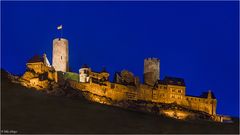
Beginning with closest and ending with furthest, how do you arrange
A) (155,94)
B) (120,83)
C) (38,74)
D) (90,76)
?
1. (38,74)
2. (90,76)
3. (120,83)
4. (155,94)

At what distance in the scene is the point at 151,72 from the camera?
338ft

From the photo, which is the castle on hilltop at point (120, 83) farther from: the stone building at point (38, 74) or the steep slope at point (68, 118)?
the steep slope at point (68, 118)

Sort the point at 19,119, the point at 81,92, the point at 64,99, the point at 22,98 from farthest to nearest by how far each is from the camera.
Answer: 1. the point at 81,92
2. the point at 64,99
3. the point at 22,98
4. the point at 19,119

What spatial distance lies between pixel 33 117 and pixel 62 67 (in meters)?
41.7

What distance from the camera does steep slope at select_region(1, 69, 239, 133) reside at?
5103 cm

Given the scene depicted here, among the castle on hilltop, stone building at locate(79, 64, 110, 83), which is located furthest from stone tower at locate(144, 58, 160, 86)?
stone building at locate(79, 64, 110, 83)

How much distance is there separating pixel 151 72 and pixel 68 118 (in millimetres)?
48580

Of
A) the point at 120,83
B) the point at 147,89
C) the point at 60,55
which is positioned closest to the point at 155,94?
the point at 147,89

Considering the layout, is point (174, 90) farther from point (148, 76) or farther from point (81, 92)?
point (81, 92)

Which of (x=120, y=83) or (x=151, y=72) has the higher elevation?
(x=151, y=72)

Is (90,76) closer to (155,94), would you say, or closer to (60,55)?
(60,55)

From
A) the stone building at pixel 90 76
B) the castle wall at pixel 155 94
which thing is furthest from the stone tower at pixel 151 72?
the stone building at pixel 90 76

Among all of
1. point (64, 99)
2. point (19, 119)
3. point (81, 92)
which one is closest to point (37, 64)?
point (81, 92)

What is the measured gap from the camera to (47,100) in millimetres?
64938
